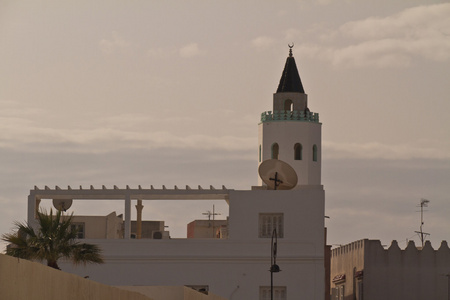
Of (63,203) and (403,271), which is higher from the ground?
(63,203)

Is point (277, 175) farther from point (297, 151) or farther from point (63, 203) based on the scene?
point (63, 203)

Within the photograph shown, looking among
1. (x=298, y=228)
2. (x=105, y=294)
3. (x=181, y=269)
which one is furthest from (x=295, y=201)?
(x=105, y=294)

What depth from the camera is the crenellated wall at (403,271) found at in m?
67.6

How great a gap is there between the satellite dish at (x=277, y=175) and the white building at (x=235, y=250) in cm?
67

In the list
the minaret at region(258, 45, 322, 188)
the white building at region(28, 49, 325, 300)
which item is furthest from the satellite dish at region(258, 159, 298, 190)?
the minaret at region(258, 45, 322, 188)

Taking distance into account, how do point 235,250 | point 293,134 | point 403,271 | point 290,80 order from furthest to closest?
1. point 290,80
2. point 293,134
3. point 403,271
4. point 235,250

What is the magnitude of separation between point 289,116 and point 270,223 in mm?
11255

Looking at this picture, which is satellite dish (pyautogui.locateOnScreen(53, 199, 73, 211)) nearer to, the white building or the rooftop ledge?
the white building

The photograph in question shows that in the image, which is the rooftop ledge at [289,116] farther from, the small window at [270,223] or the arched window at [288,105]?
the small window at [270,223]

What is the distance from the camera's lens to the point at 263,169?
203ft

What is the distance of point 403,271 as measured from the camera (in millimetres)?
68000

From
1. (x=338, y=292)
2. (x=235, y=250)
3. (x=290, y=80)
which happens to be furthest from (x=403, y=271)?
(x=290, y=80)

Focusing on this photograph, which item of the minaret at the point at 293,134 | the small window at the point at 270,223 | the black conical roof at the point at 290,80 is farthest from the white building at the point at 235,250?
the black conical roof at the point at 290,80

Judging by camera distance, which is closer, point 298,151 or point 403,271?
point 403,271
